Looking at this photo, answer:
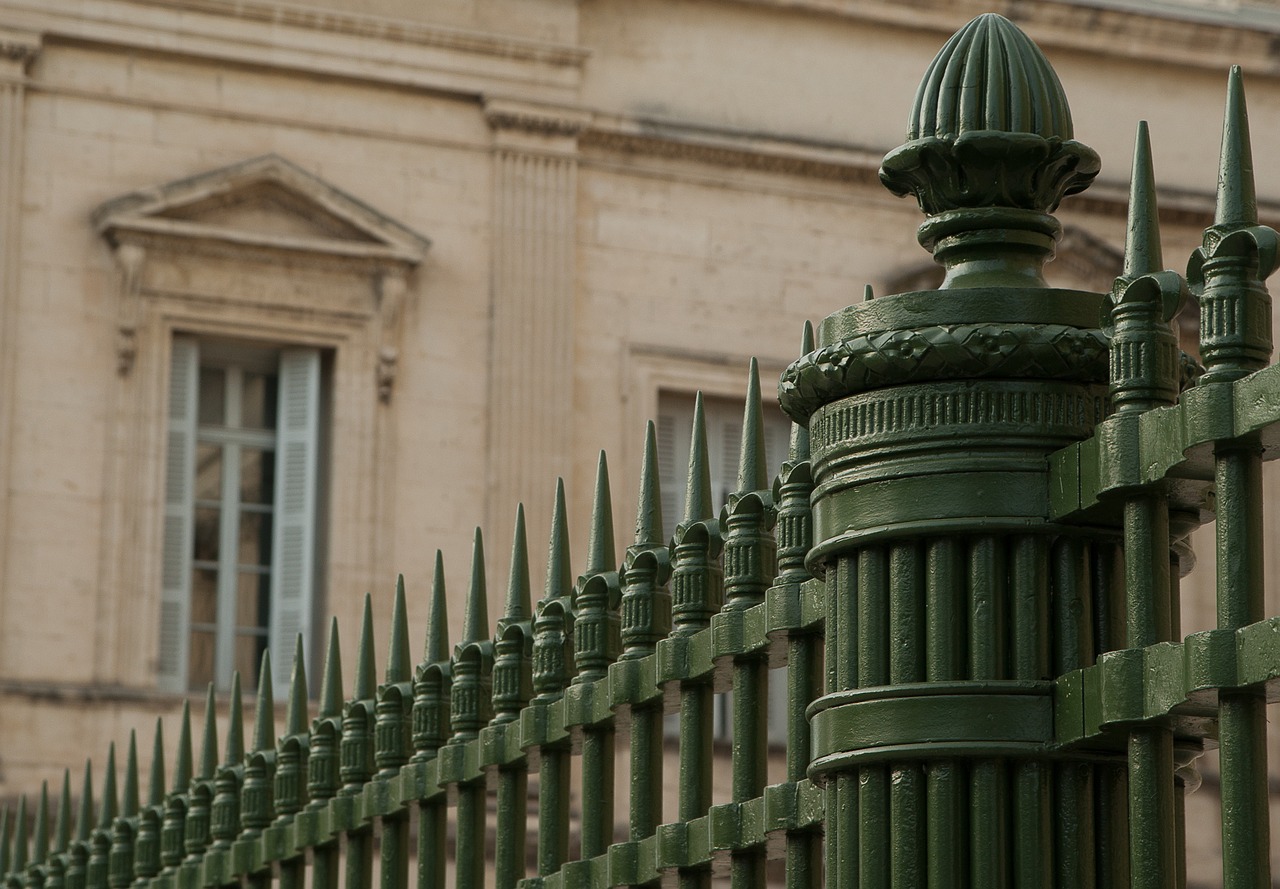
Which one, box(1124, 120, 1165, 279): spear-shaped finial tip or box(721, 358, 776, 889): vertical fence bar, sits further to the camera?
box(721, 358, 776, 889): vertical fence bar

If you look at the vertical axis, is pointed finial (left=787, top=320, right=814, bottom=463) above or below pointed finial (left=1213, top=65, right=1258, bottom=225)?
below

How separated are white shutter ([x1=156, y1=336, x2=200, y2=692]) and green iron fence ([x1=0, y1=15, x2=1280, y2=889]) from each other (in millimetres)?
14811

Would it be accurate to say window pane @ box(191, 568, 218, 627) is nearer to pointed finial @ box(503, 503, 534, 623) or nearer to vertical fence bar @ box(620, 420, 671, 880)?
pointed finial @ box(503, 503, 534, 623)

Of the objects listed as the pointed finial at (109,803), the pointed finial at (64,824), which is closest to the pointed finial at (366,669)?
the pointed finial at (109,803)

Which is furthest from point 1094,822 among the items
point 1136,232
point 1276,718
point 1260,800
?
point 1276,718

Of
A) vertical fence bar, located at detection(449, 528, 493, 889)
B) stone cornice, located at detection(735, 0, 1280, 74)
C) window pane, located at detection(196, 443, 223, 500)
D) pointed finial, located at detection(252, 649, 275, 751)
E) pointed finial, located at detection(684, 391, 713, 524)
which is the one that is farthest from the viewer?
stone cornice, located at detection(735, 0, 1280, 74)

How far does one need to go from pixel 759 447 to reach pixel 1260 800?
1.16 metres

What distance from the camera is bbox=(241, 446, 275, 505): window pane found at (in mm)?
18859

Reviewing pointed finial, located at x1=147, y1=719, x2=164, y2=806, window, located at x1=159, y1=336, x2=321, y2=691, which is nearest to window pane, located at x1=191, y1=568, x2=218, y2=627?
window, located at x1=159, y1=336, x2=321, y2=691

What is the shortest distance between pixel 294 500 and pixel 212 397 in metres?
0.92

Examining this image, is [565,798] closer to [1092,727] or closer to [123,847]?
[1092,727]

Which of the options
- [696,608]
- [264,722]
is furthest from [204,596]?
[696,608]

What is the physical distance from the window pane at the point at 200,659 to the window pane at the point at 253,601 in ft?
0.81

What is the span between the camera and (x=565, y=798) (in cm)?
395
